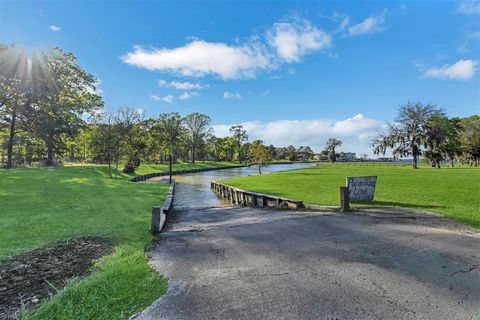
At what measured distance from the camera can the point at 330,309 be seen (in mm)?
2977

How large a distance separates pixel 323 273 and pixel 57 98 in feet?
107

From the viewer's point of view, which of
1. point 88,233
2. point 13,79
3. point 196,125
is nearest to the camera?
point 88,233

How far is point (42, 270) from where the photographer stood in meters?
4.25

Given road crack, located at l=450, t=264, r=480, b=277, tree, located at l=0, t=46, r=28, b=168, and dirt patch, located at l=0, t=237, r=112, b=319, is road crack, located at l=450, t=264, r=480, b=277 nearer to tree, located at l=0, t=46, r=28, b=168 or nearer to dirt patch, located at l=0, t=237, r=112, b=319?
dirt patch, located at l=0, t=237, r=112, b=319

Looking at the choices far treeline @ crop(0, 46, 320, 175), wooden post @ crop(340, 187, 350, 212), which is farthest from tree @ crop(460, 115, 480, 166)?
wooden post @ crop(340, 187, 350, 212)

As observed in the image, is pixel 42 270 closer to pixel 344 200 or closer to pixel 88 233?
pixel 88 233

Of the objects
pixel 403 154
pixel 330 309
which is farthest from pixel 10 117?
pixel 403 154

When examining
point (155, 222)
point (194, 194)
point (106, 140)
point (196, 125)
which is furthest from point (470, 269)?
point (196, 125)

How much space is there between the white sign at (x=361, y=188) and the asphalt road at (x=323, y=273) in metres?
3.64

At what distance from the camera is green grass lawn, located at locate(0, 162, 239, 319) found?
3115 millimetres

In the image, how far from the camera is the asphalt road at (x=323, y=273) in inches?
118

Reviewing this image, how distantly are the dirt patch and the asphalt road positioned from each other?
3.88 ft

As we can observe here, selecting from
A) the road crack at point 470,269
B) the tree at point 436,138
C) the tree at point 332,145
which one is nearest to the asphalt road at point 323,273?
the road crack at point 470,269

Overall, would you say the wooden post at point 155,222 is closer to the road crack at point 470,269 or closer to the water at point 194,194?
the road crack at point 470,269
